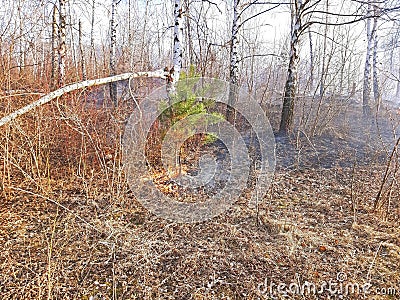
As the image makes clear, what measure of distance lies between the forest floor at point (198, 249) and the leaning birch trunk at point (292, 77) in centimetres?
290

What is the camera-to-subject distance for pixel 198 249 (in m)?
2.72

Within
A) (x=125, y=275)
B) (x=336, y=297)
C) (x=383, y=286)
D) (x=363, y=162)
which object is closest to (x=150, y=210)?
(x=125, y=275)

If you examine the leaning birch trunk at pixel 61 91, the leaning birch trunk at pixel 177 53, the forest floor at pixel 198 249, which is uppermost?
the leaning birch trunk at pixel 177 53

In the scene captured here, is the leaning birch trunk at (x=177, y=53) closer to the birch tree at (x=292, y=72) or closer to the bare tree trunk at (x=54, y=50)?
the birch tree at (x=292, y=72)

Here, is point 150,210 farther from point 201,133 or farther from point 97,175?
point 201,133

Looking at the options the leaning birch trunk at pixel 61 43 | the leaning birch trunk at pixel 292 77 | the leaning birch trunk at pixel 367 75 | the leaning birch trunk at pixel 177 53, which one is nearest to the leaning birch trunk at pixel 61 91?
the leaning birch trunk at pixel 177 53

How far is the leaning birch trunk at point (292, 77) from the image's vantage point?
595 cm

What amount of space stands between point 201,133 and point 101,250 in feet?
8.96

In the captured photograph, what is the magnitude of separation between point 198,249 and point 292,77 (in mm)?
4890

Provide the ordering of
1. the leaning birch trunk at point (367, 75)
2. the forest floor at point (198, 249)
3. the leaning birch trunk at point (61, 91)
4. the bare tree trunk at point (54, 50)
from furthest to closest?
the leaning birch trunk at point (367, 75) → the bare tree trunk at point (54, 50) → the leaning birch trunk at point (61, 91) → the forest floor at point (198, 249)

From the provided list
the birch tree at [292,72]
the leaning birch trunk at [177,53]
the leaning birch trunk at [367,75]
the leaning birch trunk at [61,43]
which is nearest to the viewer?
the leaning birch trunk at [177,53]

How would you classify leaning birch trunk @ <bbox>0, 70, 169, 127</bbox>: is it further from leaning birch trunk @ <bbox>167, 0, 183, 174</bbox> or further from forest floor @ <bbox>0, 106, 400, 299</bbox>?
forest floor @ <bbox>0, 106, 400, 299</bbox>

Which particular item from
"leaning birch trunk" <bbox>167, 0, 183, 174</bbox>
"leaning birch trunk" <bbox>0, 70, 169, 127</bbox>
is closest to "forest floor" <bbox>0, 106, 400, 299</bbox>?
"leaning birch trunk" <bbox>0, 70, 169, 127</bbox>

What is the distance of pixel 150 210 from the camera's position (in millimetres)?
3436
